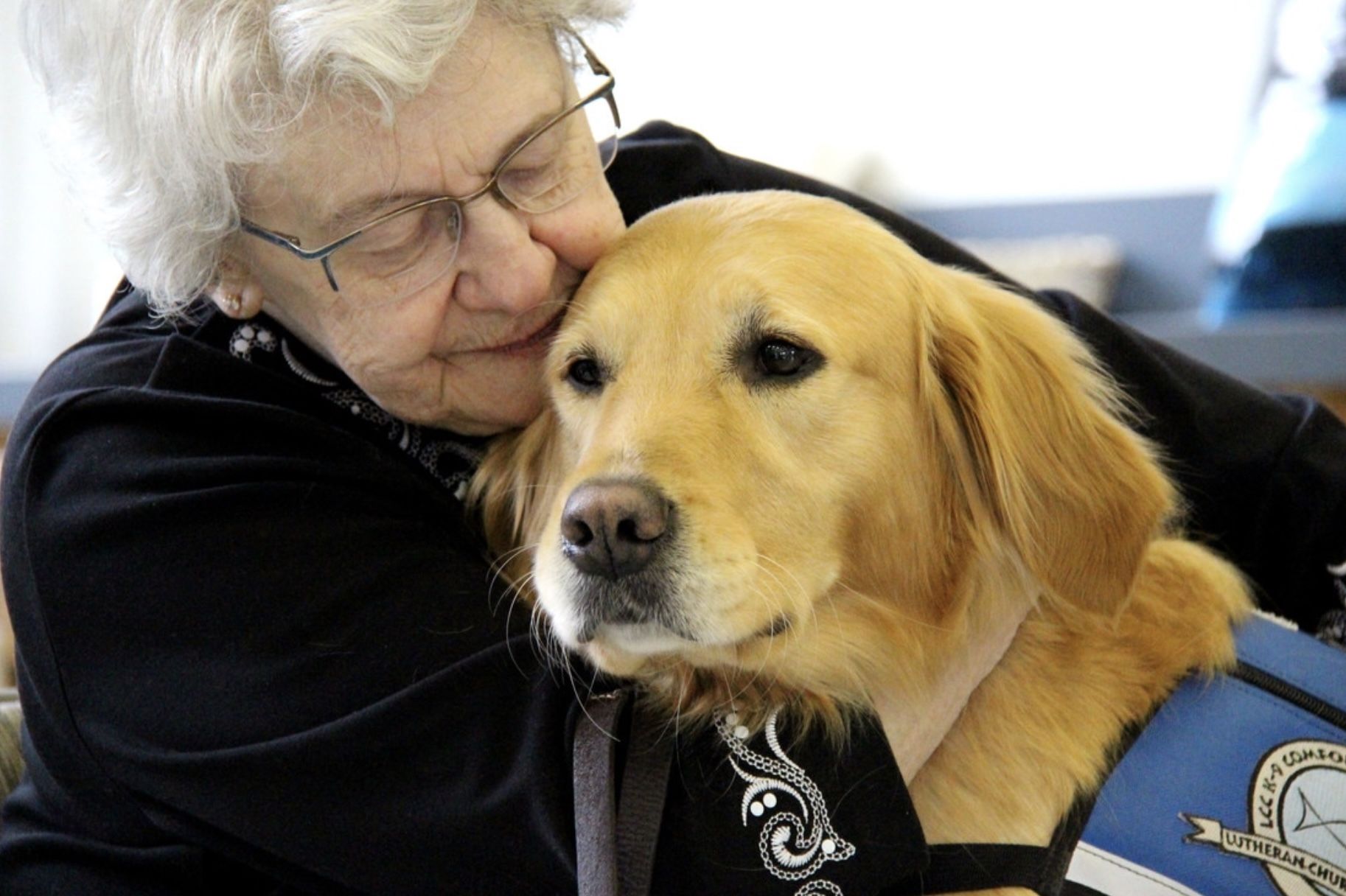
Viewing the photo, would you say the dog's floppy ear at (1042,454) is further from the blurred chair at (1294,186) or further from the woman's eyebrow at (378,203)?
the blurred chair at (1294,186)

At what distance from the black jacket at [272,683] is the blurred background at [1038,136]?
290 cm

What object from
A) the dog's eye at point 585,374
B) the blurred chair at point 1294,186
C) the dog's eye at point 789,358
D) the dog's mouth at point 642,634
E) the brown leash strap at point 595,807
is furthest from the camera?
the blurred chair at point 1294,186

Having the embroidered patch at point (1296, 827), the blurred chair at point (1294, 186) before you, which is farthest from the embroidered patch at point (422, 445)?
the blurred chair at point (1294, 186)

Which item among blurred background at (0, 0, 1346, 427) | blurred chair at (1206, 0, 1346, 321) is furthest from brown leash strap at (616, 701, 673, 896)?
blurred chair at (1206, 0, 1346, 321)

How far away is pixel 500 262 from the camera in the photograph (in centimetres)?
140

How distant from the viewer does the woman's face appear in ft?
4.33

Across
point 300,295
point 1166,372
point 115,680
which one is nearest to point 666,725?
point 115,680

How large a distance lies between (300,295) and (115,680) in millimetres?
466

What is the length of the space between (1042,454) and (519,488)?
59cm

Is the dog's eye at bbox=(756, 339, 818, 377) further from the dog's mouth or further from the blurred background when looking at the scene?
the blurred background

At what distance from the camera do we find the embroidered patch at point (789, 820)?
1.12 m

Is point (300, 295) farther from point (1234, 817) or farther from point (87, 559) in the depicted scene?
point (1234, 817)

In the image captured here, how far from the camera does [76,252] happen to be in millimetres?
4051

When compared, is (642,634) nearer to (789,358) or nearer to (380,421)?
(789,358)
